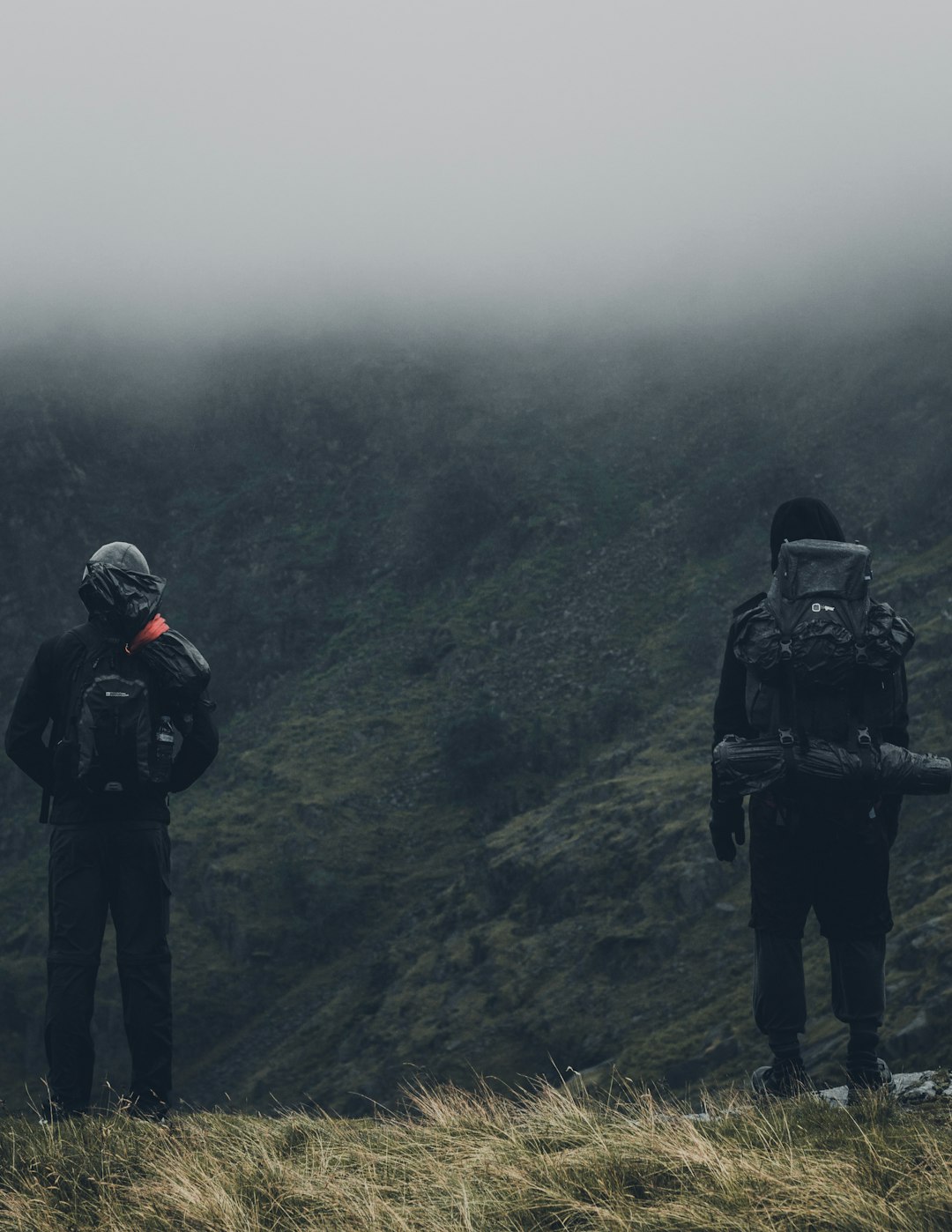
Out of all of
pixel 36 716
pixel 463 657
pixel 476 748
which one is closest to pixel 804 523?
pixel 36 716

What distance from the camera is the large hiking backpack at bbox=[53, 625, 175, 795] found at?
6.37 metres

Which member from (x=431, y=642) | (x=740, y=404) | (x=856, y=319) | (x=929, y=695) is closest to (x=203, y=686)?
(x=929, y=695)

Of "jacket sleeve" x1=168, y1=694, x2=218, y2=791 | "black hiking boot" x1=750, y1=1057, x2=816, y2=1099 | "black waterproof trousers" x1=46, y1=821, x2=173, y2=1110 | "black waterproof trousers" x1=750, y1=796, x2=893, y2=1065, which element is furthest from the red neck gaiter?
"black hiking boot" x1=750, y1=1057, x2=816, y2=1099


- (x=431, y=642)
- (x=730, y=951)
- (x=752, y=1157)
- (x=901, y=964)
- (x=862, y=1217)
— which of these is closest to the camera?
(x=862, y=1217)

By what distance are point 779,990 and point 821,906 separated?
17.6 inches

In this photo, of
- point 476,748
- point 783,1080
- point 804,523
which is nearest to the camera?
point 783,1080

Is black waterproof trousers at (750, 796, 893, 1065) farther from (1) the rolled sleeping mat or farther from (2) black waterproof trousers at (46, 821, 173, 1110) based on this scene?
(2) black waterproof trousers at (46, 821, 173, 1110)

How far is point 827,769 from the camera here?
19.4 ft

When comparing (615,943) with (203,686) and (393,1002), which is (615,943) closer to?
(393,1002)

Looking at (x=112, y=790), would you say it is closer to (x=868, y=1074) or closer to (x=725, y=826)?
(x=725, y=826)

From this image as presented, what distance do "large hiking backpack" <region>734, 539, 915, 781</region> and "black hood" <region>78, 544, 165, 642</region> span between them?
308 cm

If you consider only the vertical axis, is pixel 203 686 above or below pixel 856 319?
below

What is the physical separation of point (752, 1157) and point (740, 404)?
32124mm

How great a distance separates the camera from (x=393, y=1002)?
21.1 m
